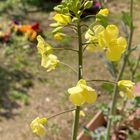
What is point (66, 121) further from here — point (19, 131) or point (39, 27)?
point (39, 27)

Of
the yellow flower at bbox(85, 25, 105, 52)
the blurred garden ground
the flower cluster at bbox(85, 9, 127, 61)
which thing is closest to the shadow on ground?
the blurred garden ground

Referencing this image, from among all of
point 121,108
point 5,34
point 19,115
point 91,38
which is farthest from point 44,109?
point 91,38

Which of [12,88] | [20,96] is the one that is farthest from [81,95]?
[12,88]

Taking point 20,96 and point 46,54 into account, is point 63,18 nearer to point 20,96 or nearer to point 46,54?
point 46,54

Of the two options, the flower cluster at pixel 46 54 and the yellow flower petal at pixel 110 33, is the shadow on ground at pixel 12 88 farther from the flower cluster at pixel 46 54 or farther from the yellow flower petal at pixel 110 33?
the yellow flower petal at pixel 110 33

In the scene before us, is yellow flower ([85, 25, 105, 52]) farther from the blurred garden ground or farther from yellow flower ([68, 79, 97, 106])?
the blurred garden ground

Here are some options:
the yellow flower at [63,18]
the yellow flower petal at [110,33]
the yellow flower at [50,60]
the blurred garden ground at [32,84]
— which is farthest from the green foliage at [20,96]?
the yellow flower petal at [110,33]

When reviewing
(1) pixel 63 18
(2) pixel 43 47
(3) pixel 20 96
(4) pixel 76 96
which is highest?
(1) pixel 63 18
